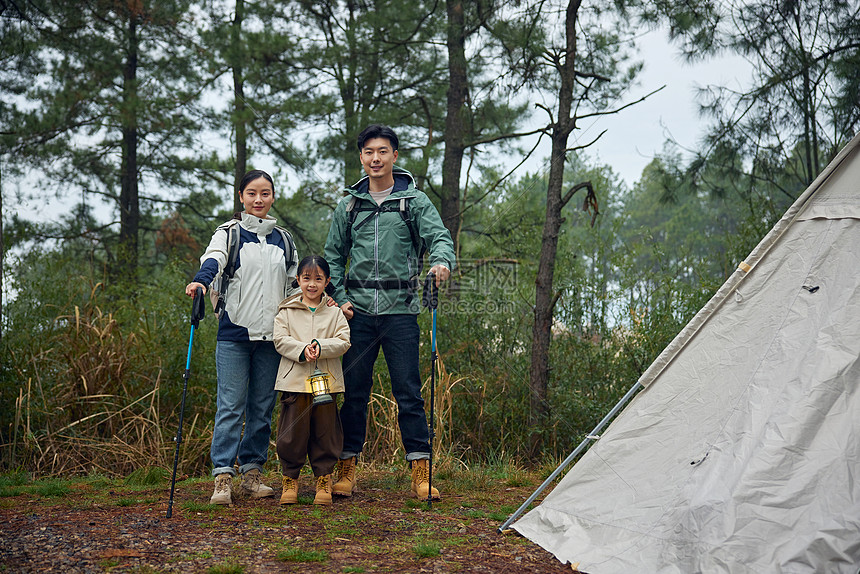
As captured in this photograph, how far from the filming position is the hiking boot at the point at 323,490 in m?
3.40

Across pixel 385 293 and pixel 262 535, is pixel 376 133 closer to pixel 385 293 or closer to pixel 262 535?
pixel 385 293

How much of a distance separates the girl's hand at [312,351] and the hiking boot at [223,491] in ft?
2.54

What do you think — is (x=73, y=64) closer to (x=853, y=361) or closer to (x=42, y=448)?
(x=42, y=448)

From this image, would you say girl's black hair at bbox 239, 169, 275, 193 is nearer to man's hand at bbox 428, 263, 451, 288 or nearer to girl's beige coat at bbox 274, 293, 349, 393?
girl's beige coat at bbox 274, 293, 349, 393

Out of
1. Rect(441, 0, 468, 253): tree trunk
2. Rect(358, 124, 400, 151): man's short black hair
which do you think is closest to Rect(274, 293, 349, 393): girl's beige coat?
Rect(358, 124, 400, 151): man's short black hair

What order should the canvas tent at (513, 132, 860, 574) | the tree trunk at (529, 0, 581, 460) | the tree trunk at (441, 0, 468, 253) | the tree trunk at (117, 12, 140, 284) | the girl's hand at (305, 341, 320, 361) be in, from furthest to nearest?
the tree trunk at (117, 12, 140, 284)
the tree trunk at (441, 0, 468, 253)
the tree trunk at (529, 0, 581, 460)
the girl's hand at (305, 341, 320, 361)
the canvas tent at (513, 132, 860, 574)

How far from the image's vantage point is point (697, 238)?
24.8 metres

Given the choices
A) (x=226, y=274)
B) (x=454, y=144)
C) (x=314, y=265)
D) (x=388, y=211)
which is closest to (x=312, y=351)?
(x=314, y=265)

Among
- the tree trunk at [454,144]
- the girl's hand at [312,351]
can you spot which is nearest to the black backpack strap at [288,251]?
the girl's hand at [312,351]

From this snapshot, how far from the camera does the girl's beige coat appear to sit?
3.29 m

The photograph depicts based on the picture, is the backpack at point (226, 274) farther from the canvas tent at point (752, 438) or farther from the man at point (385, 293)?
the canvas tent at point (752, 438)

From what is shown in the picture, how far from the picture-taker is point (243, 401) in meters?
3.46

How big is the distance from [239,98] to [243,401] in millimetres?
5915

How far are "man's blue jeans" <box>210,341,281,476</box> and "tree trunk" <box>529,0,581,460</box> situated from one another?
2607 mm
